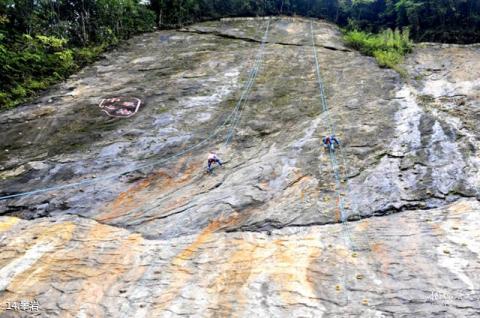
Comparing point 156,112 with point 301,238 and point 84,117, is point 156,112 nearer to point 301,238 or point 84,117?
point 84,117

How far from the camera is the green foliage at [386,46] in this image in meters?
13.1

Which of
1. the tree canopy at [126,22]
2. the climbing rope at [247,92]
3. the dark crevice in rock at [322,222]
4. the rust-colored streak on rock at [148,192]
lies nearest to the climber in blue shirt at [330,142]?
the dark crevice in rock at [322,222]

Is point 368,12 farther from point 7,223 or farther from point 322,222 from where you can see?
point 7,223

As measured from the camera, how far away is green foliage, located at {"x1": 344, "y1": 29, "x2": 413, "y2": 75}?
13141 millimetres

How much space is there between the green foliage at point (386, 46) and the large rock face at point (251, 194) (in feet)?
1.52

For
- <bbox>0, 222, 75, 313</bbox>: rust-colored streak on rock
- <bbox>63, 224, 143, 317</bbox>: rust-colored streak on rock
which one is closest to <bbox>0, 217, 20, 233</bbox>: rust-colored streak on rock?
<bbox>0, 222, 75, 313</bbox>: rust-colored streak on rock

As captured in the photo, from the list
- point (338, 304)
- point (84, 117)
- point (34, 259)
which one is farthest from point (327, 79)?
point (34, 259)

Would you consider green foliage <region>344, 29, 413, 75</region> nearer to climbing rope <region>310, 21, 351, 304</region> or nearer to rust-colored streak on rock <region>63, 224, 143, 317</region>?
climbing rope <region>310, 21, 351, 304</region>

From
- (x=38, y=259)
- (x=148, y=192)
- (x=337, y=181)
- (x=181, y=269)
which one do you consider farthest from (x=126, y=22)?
(x=181, y=269)

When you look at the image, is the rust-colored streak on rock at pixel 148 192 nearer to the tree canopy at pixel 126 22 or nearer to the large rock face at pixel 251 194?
the large rock face at pixel 251 194

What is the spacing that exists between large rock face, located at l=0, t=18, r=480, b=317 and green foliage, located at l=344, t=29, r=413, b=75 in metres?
0.46

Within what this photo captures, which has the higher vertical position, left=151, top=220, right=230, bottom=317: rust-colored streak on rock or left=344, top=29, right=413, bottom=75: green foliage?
left=344, top=29, right=413, bottom=75: green foliage

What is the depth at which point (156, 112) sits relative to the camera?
37.1 ft

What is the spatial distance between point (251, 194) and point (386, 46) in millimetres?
9489
